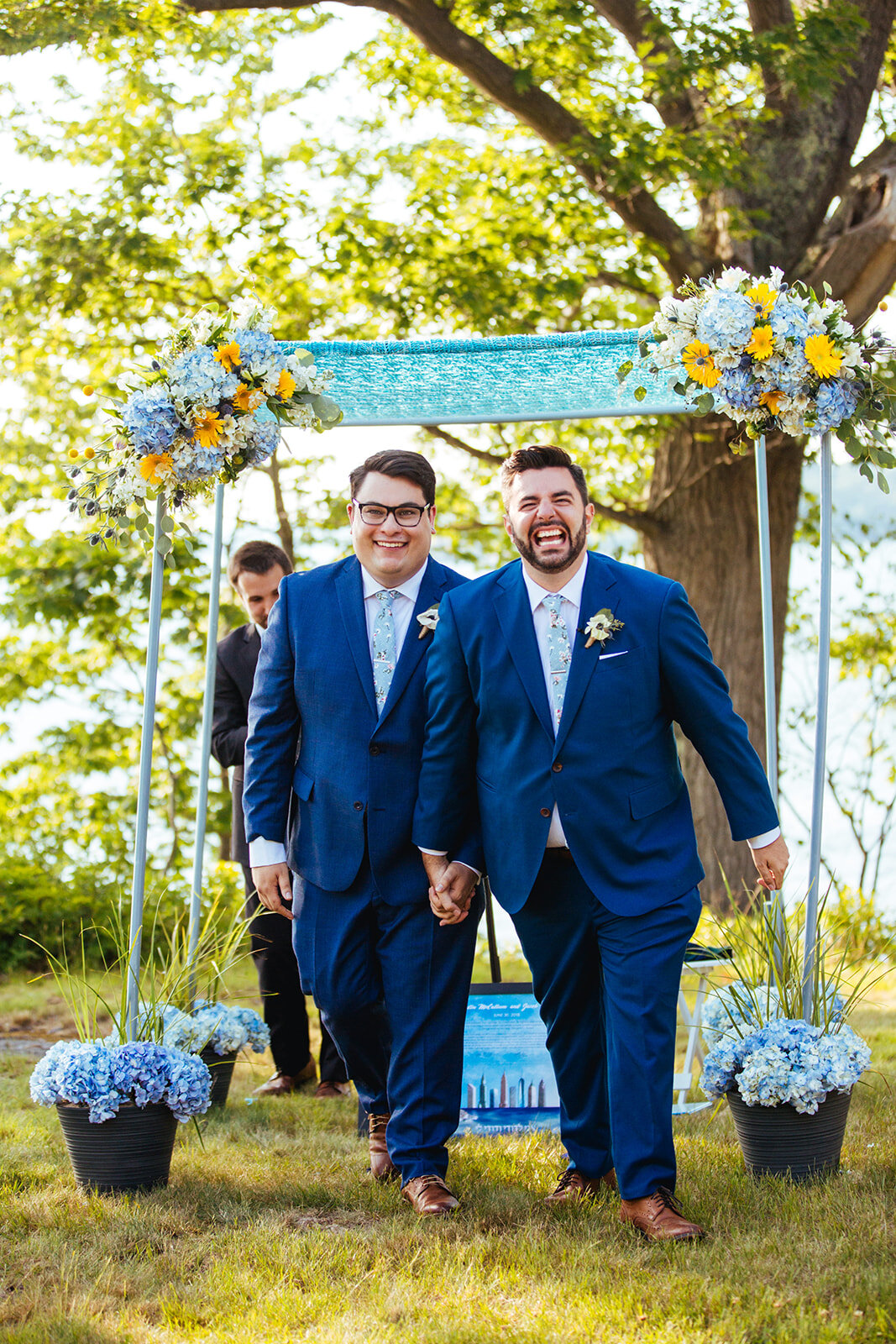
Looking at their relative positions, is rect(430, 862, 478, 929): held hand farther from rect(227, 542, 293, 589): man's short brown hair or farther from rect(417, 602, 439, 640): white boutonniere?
rect(227, 542, 293, 589): man's short brown hair

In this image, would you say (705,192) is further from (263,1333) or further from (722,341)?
(263,1333)

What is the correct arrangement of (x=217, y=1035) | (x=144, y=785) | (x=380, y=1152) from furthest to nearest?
1. (x=217, y=1035)
2. (x=144, y=785)
3. (x=380, y=1152)

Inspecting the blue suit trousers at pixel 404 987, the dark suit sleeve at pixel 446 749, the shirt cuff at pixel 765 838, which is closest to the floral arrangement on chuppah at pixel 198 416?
the dark suit sleeve at pixel 446 749

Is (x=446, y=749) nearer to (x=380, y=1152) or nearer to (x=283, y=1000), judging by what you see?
(x=380, y=1152)

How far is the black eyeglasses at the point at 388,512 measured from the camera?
370 cm

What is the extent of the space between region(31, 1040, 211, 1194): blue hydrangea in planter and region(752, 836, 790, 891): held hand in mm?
1685

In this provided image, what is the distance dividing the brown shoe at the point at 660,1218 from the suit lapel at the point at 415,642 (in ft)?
4.68

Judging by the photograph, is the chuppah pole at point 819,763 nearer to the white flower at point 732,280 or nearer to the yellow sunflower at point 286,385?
the white flower at point 732,280

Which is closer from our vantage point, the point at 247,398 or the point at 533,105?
the point at 247,398

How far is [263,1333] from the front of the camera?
266 cm

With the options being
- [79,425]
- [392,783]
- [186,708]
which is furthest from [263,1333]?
[79,425]

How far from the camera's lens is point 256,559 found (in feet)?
16.8

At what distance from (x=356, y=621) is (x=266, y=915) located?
174 cm

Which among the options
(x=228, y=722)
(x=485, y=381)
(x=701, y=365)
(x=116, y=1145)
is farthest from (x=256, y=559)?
(x=116, y=1145)
